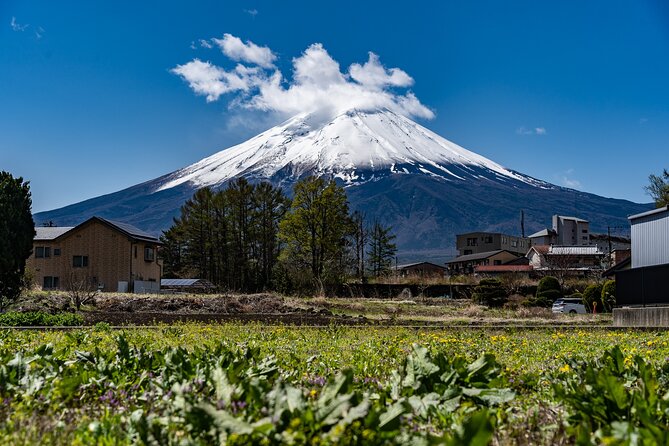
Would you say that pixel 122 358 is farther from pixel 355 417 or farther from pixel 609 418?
pixel 609 418

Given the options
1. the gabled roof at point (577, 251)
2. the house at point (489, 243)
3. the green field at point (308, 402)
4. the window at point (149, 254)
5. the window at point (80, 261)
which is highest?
the house at point (489, 243)

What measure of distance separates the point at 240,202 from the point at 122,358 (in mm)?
65821

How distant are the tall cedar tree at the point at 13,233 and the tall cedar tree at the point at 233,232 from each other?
4062 cm

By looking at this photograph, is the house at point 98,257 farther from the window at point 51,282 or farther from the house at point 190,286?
the house at point 190,286

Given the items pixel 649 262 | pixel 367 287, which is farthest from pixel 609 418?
pixel 367 287

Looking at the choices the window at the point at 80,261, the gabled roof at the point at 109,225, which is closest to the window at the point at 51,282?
the window at the point at 80,261

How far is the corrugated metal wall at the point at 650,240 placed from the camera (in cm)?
2448

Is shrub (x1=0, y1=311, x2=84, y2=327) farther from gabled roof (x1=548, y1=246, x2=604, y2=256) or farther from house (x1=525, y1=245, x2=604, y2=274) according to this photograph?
gabled roof (x1=548, y1=246, x2=604, y2=256)

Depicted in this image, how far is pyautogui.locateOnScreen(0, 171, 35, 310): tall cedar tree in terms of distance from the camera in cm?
2422

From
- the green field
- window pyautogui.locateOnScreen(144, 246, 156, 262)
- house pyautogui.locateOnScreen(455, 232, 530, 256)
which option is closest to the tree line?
window pyautogui.locateOnScreen(144, 246, 156, 262)

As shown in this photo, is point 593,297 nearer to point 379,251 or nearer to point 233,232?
point 233,232

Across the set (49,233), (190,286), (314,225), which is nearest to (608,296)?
(314,225)

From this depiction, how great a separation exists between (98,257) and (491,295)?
3203cm

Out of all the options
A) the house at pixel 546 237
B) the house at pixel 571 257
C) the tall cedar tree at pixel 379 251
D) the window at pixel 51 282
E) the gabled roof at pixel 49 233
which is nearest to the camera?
the window at pixel 51 282
